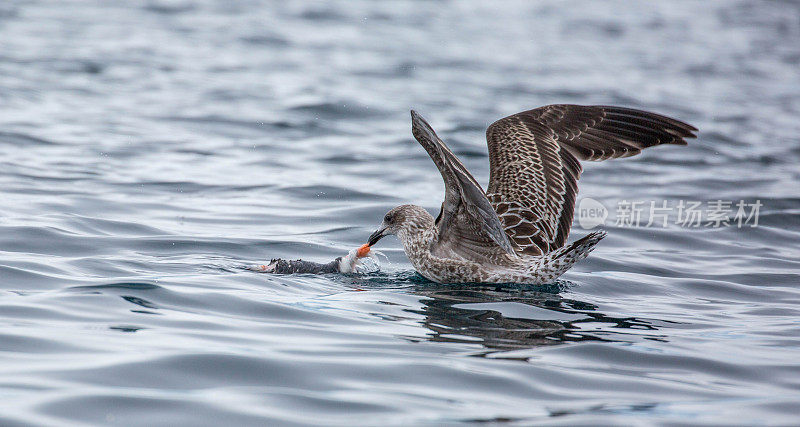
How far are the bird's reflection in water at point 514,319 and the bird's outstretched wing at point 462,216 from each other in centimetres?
31

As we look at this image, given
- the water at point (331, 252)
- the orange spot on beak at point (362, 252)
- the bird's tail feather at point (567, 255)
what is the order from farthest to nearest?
the orange spot on beak at point (362, 252), the bird's tail feather at point (567, 255), the water at point (331, 252)

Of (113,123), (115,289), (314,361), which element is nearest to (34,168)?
(113,123)

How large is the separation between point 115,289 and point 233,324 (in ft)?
3.43

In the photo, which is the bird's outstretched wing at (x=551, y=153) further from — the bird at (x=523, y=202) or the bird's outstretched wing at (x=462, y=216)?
the bird's outstretched wing at (x=462, y=216)

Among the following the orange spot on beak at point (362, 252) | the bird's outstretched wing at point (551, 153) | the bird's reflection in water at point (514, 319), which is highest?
the bird's outstretched wing at point (551, 153)

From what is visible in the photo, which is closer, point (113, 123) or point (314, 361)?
point (314, 361)

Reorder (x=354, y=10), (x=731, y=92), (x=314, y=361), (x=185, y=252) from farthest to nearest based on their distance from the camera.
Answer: (x=354, y=10)
(x=731, y=92)
(x=185, y=252)
(x=314, y=361)

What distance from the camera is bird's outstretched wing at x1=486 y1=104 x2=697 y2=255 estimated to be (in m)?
8.57

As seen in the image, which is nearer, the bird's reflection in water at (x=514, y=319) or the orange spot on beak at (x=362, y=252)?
the bird's reflection in water at (x=514, y=319)

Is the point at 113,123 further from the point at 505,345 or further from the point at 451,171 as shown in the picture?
the point at 505,345

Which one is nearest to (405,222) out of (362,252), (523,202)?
(362,252)

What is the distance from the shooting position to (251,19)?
1261 inches

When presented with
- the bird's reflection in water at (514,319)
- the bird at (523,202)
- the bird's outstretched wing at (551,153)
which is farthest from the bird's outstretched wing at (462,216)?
the bird's outstretched wing at (551,153)

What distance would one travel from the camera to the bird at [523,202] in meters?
7.65
